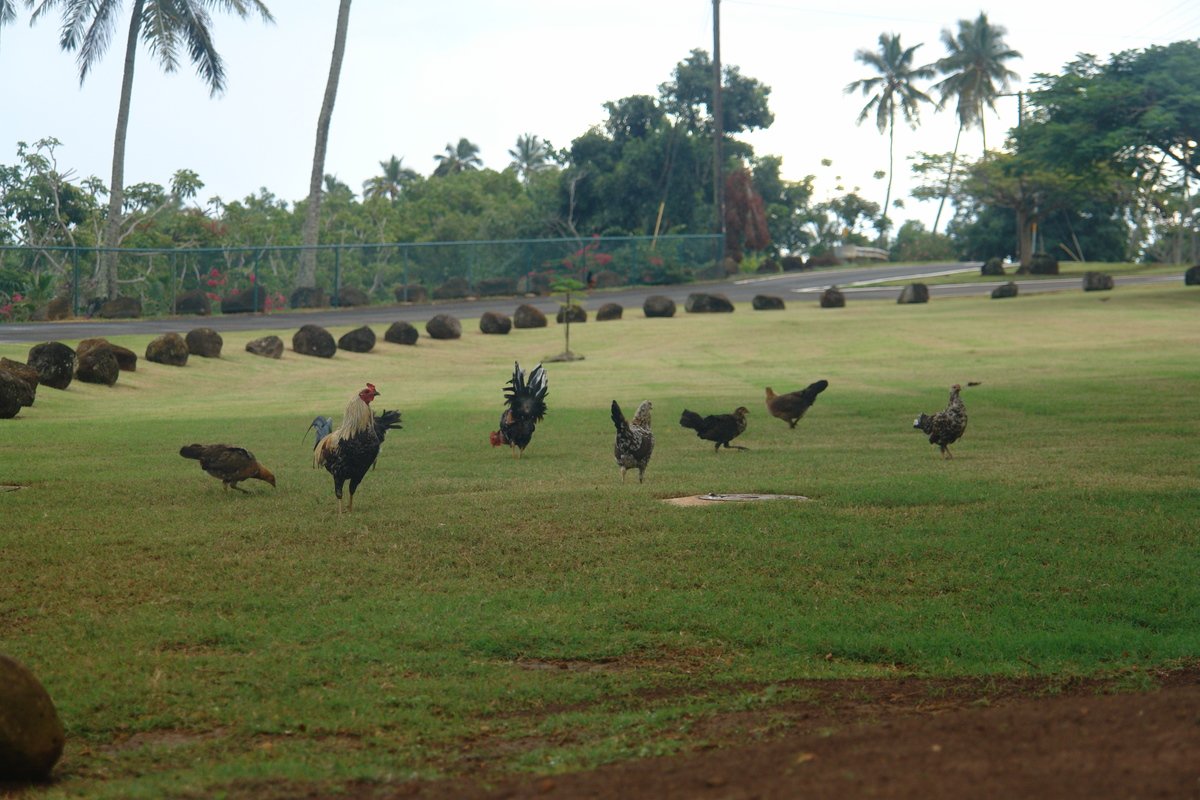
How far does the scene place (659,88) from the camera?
196ft

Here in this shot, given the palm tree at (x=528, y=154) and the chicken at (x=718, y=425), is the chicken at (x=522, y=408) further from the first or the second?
the palm tree at (x=528, y=154)

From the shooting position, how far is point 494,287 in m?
46.6

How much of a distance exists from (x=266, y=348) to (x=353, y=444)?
66.5 ft

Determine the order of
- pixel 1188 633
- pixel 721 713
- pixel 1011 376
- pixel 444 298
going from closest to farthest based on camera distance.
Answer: pixel 721 713
pixel 1188 633
pixel 1011 376
pixel 444 298

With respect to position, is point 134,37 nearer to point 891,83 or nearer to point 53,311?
point 53,311

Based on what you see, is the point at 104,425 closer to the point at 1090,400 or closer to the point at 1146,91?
the point at 1090,400

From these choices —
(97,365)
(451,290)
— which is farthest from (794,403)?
(451,290)

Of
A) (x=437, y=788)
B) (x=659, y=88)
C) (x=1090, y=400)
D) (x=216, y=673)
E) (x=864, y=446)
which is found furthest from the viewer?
(x=659, y=88)

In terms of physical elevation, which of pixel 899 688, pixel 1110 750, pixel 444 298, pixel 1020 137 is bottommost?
pixel 899 688

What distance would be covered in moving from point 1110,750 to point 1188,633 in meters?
3.30

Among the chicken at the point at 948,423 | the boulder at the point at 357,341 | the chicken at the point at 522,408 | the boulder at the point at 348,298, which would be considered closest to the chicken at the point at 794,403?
the chicken at the point at 948,423

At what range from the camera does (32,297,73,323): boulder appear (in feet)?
115

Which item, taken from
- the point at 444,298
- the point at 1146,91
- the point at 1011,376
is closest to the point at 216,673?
the point at 1011,376

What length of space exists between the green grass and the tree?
28.1m
